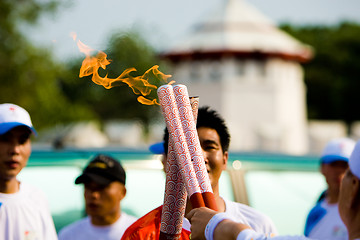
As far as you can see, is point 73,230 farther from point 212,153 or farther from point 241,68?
point 241,68

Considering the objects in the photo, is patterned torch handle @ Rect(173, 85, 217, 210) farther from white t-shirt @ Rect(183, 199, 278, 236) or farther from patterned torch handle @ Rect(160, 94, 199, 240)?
white t-shirt @ Rect(183, 199, 278, 236)

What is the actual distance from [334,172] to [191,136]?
2.47 meters

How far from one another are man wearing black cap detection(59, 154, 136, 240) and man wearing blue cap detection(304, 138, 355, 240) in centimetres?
121

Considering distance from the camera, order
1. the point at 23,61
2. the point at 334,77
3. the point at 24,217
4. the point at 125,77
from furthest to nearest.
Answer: the point at 334,77 → the point at 23,61 → the point at 24,217 → the point at 125,77

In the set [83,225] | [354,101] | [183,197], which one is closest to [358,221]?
[183,197]

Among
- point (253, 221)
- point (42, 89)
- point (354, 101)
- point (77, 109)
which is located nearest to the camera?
point (253, 221)

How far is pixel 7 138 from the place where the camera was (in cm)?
290

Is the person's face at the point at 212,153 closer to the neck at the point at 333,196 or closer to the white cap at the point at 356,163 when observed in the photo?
the white cap at the point at 356,163

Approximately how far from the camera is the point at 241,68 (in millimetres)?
25359

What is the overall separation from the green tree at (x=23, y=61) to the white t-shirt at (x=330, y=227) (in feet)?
33.5

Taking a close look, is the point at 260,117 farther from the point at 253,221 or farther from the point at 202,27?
the point at 253,221

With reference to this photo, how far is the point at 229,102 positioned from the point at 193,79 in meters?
1.85

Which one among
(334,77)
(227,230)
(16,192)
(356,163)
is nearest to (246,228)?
(227,230)

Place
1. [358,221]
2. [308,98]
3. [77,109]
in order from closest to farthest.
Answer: [358,221] < [77,109] < [308,98]
